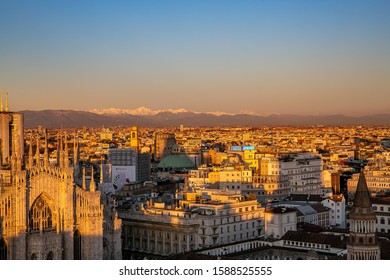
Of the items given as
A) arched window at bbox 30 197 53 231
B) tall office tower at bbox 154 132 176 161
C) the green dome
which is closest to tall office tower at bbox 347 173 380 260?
arched window at bbox 30 197 53 231

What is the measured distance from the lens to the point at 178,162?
54.6 m

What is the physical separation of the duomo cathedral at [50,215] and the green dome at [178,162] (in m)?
32.6

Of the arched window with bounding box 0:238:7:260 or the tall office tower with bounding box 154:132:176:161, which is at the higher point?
the tall office tower with bounding box 154:132:176:161

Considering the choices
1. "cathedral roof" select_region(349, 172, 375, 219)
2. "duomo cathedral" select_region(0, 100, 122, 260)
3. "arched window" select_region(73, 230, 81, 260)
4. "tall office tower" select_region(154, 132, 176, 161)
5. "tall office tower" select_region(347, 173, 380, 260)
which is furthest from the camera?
"tall office tower" select_region(154, 132, 176, 161)

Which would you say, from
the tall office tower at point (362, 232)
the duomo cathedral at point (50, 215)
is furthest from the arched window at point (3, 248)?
the tall office tower at point (362, 232)

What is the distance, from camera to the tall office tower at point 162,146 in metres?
64.1

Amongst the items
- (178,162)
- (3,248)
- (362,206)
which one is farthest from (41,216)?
(178,162)

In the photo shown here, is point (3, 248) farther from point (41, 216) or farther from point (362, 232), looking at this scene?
point (362, 232)

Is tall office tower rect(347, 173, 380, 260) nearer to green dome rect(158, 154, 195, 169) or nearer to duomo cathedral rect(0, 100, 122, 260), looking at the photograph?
duomo cathedral rect(0, 100, 122, 260)

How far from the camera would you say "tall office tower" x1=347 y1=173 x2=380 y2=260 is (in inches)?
666

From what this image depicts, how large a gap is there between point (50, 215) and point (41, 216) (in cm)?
40

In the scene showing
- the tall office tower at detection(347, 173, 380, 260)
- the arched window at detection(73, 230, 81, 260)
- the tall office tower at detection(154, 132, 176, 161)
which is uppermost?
the tall office tower at detection(154, 132, 176, 161)

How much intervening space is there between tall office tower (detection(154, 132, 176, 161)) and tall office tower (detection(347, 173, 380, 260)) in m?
46.1
